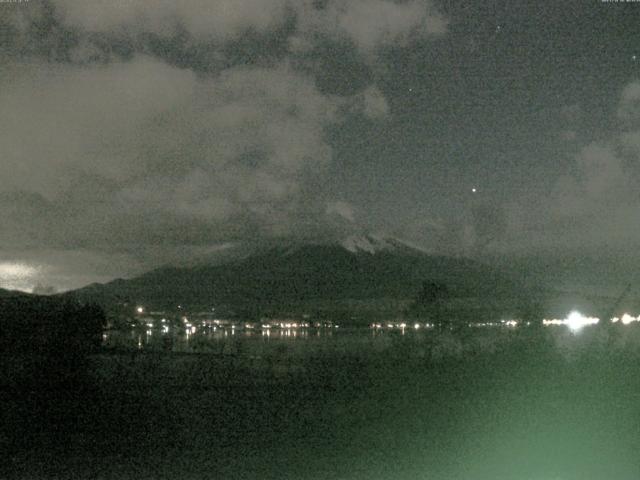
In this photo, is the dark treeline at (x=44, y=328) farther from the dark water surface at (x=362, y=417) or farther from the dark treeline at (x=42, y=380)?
the dark water surface at (x=362, y=417)

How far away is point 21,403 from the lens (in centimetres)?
1652

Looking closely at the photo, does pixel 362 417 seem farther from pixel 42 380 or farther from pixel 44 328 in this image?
pixel 44 328

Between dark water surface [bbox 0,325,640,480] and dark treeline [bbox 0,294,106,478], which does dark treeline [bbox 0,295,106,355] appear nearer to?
dark treeline [bbox 0,294,106,478]

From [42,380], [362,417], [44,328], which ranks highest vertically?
[44,328]

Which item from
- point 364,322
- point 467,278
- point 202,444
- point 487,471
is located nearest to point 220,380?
point 202,444

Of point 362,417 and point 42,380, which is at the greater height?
point 42,380

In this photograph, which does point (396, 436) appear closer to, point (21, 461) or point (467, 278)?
point (21, 461)

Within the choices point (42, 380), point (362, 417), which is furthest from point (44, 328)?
point (362, 417)

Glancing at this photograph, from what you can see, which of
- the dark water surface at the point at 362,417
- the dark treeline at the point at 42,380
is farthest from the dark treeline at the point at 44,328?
the dark water surface at the point at 362,417

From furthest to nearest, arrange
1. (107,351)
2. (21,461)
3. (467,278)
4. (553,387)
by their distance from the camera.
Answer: (467,278)
(107,351)
(553,387)
(21,461)

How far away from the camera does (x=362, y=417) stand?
14.8m

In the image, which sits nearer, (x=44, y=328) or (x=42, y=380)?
(x=42, y=380)

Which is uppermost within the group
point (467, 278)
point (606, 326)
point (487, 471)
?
point (467, 278)

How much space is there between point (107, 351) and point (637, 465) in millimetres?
24996
